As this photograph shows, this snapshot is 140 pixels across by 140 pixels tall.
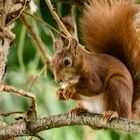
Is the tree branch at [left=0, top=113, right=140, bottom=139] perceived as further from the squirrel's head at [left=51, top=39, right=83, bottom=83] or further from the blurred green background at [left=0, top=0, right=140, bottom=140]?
the blurred green background at [left=0, top=0, right=140, bottom=140]

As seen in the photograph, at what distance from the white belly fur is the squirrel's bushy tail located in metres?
0.12

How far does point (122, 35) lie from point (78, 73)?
22cm

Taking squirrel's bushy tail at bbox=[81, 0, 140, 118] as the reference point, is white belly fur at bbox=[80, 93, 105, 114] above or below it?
below

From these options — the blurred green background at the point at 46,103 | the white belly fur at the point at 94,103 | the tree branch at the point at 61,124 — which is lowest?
the blurred green background at the point at 46,103

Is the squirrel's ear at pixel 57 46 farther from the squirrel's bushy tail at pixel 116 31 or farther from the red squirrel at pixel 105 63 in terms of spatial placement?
the squirrel's bushy tail at pixel 116 31

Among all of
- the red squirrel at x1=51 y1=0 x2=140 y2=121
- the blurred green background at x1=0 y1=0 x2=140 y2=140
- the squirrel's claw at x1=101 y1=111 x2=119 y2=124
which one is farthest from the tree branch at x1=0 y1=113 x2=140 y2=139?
the blurred green background at x1=0 y1=0 x2=140 y2=140

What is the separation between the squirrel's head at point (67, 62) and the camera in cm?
126

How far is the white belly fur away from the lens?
129 centimetres

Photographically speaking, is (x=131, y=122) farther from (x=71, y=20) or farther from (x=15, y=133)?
(x=71, y=20)

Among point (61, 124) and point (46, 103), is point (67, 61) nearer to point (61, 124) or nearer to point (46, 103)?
point (61, 124)

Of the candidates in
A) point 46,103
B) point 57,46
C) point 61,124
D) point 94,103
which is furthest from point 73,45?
point 46,103

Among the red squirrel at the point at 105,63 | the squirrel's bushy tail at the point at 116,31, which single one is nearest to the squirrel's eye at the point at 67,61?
the red squirrel at the point at 105,63

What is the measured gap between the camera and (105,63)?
1.35 metres

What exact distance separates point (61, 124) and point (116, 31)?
52cm
